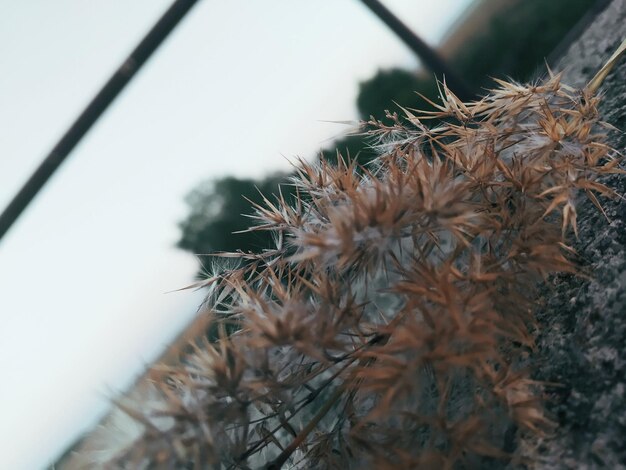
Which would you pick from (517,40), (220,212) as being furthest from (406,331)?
(517,40)

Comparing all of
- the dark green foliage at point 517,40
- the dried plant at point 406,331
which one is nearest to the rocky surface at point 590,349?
the dried plant at point 406,331

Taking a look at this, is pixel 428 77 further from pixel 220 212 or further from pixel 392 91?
pixel 220 212

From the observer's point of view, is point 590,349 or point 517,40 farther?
point 517,40

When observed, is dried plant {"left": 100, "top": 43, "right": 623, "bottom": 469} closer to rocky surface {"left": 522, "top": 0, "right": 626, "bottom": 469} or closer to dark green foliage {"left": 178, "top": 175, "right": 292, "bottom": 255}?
rocky surface {"left": 522, "top": 0, "right": 626, "bottom": 469}

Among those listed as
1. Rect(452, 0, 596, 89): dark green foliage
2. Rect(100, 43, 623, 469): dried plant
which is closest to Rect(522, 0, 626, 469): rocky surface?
Rect(100, 43, 623, 469): dried plant

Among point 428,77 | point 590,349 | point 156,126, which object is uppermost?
point 156,126

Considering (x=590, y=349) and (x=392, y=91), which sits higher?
(x=392, y=91)

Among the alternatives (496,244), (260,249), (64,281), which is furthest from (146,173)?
(496,244)
